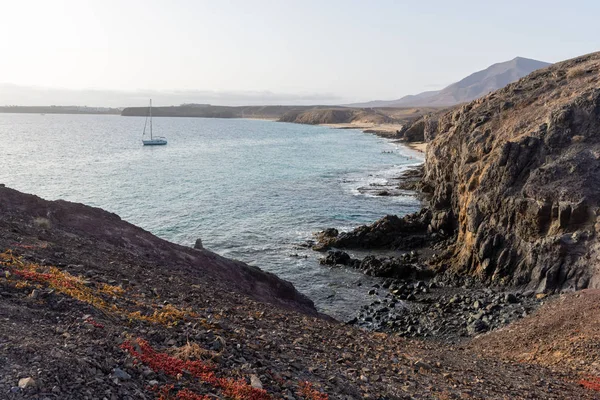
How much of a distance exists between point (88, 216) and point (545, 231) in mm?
28348

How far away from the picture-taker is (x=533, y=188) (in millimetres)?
30781

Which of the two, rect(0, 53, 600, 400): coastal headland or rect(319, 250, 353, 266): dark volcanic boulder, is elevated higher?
rect(0, 53, 600, 400): coastal headland

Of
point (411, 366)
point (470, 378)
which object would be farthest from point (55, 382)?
point (470, 378)

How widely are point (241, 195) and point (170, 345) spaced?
52137 mm

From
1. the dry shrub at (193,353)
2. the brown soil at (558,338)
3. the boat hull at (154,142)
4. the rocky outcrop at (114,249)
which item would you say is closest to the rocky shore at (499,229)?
the brown soil at (558,338)

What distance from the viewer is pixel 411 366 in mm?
15477

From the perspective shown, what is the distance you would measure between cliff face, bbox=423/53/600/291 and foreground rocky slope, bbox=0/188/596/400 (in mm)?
12379

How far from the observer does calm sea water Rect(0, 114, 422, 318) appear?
1544 inches

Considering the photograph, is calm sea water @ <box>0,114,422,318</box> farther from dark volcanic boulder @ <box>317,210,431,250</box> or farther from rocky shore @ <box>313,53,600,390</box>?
rocky shore @ <box>313,53,600,390</box>

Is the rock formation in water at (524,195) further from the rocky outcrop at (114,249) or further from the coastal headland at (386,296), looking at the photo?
the rocky outcrop at (114,249)

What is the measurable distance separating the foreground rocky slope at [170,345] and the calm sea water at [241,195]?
12550mm

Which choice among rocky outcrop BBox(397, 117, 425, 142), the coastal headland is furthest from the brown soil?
rocky outcrop BBox(397, 117, 425, 142)

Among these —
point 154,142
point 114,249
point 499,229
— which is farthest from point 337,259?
point 154,142

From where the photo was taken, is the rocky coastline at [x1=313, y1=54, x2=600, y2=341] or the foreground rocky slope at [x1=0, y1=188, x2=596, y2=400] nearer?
the foreground rocky slope at [x1=0, y1=188, x2=596, y2=400]
